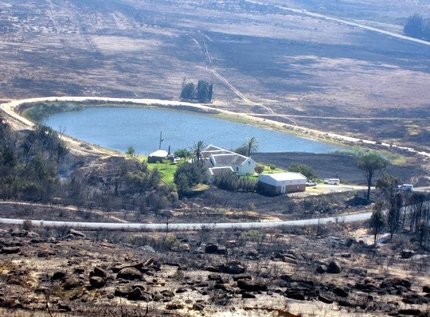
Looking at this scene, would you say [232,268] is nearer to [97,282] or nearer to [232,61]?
[97,282]

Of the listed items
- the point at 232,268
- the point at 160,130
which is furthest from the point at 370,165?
the point at 160,130

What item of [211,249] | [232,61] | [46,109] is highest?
[211,249]

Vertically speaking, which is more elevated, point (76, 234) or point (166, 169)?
point (76, 234)

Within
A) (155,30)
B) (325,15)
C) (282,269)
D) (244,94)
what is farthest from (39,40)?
(282,269)

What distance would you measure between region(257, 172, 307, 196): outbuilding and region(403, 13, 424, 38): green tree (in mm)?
93647

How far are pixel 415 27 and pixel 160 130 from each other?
7712 cm

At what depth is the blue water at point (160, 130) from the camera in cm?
7175

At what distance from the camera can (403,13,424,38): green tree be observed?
14338 cm

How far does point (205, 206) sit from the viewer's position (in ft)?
164

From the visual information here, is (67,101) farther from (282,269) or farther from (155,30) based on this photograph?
(282,269)

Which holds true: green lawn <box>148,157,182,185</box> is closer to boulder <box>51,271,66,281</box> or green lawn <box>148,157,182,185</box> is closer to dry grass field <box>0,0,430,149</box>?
boulder <box>51,271,66,281</box>

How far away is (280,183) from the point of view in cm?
5375

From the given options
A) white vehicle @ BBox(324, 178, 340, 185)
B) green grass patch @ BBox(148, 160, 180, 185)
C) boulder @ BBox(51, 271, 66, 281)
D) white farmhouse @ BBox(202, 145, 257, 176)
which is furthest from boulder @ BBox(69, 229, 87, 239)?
white vehicle @ BBox(324, 178, 340, 185)

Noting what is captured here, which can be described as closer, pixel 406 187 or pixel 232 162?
pixel 406 187
